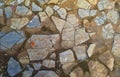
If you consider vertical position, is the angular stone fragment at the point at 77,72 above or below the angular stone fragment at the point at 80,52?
below

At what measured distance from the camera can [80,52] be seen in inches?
143

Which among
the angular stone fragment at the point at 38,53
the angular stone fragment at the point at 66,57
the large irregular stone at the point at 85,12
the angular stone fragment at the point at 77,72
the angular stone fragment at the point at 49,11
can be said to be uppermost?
the angular stone fragment at the point at 49,11

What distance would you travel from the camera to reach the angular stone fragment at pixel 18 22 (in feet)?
12.8

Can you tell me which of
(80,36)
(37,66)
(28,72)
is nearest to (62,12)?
(80,36)

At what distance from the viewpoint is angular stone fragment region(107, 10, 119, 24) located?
3829 mm

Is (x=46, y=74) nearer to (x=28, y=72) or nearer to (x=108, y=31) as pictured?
(x=28, y=72)

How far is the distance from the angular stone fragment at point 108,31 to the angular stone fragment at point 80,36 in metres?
0.21

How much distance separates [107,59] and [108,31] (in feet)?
1.25

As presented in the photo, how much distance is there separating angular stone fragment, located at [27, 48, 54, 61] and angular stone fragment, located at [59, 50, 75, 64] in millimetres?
148

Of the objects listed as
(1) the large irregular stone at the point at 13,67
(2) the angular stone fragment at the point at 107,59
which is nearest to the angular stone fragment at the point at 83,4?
(2) the angular stone fragment at the point at 107,59

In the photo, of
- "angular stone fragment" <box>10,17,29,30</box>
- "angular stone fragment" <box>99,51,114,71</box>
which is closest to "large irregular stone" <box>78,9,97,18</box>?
"angular stone fragment" <box>99,51,114,71</box>

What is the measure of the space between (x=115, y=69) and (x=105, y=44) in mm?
336

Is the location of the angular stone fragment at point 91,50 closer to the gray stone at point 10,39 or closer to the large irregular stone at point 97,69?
the large irregular stone at point 97,69

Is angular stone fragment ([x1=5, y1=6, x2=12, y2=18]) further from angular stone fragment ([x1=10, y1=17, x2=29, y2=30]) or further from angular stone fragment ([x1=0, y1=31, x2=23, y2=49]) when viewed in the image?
angular stone fragment ([x1=0, y1=31, x2=23, y2=49])
